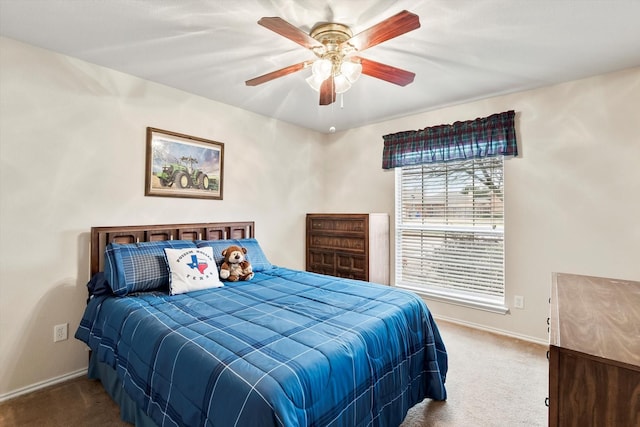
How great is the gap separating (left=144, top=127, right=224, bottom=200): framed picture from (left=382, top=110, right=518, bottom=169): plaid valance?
83.0 inches

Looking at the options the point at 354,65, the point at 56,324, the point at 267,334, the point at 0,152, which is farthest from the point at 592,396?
the point at 0,152

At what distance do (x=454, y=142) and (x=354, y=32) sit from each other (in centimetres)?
192

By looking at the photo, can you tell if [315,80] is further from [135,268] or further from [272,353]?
[135,268]

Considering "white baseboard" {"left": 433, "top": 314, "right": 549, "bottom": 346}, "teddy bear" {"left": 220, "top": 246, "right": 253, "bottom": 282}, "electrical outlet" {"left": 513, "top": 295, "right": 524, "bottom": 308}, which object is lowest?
"white baseboard" {"left": 433, "top": 314, "right": 549, "bottom": 346}

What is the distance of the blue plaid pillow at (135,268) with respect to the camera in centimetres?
218

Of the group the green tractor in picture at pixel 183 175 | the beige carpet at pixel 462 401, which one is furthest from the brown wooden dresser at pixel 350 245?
the green tractor in picture at pixel 183 175

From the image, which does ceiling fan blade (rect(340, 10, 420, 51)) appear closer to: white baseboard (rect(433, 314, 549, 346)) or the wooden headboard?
the wooden headboard

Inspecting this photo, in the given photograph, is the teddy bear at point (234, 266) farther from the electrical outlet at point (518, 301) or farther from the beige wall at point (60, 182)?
the electrical outlet at point (518, 301)

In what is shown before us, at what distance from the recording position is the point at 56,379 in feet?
7.66

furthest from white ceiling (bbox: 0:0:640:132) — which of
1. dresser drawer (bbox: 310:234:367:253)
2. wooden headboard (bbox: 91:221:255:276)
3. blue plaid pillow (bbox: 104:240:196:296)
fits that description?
dresser drawer (bbox: 310:234:367:253)

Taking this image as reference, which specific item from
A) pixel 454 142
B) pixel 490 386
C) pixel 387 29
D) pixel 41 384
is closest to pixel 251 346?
pixel 387 29

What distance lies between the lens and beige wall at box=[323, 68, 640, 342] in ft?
8.43

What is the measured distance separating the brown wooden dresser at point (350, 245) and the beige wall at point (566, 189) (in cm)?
99

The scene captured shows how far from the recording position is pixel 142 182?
2.81 m
